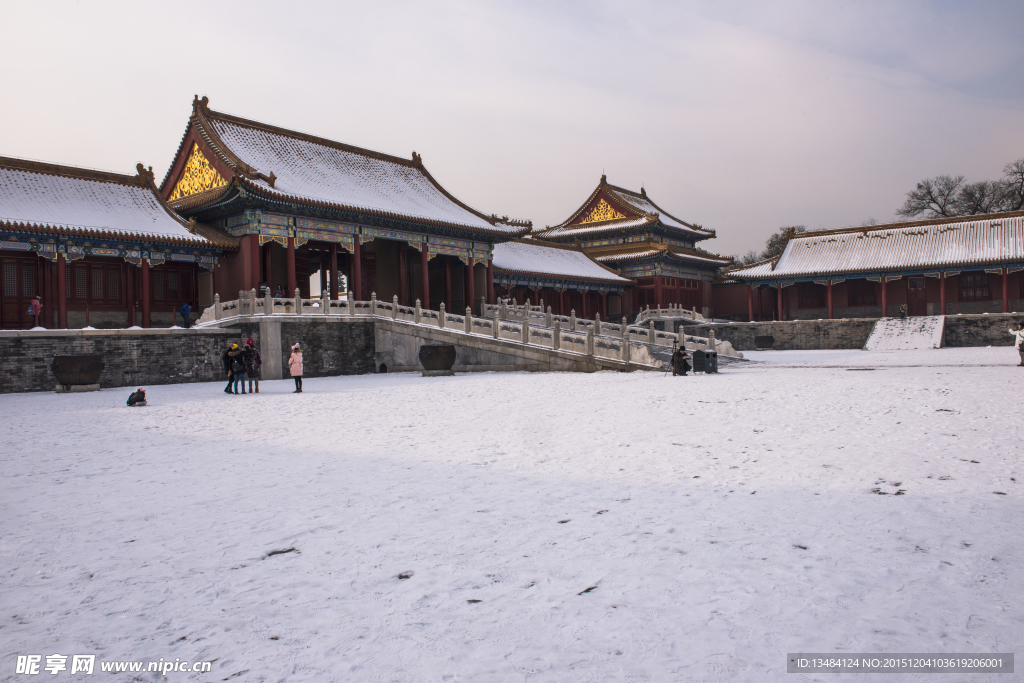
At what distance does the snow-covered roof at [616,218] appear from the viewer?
4259 centimetres

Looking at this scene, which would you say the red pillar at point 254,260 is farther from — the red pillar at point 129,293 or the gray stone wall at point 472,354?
the gray stone wall at point 472,354

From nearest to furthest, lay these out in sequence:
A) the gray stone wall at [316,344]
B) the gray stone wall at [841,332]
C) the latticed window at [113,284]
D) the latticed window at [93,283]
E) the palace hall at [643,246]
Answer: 1. the latticed window at [93,283]
2. the gray stone wall at [316,344]
3. the latticed window at [113,284]
4. the gray stone wall at [841,332]
5. the palace hall at [643,246]

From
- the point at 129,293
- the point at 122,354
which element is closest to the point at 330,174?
the point at 129,293

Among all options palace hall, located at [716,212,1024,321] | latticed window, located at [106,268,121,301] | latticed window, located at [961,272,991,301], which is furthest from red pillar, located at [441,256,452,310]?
latticed window, located at [961,272,991,301]

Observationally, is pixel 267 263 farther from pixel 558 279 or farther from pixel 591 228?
pixel 591 228

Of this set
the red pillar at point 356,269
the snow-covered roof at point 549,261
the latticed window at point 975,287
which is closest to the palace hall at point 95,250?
the red pillar at point 356,269

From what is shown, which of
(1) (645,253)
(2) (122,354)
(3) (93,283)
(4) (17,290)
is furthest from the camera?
(1) (645,253)

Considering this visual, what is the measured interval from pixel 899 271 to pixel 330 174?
28.7 m

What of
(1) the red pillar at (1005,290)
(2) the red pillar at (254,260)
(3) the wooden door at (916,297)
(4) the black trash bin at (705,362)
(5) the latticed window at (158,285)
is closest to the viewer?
(4) the black trash bin at (705,362)

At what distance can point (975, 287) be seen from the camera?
34.2 meters

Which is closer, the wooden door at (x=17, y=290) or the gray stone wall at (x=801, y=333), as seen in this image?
the wooden door at (x=17, y=290)

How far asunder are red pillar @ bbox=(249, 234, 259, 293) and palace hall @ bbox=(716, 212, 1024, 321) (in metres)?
26.8

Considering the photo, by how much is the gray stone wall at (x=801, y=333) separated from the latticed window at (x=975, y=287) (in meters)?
5.95

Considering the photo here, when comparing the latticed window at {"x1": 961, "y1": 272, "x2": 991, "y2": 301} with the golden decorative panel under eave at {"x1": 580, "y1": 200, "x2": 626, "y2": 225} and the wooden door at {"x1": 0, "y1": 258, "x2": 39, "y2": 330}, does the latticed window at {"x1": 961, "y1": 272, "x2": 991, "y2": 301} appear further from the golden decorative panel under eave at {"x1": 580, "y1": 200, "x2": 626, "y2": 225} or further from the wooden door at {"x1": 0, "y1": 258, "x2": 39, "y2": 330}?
the wooden door at {"x1": 0, "y1": 258, "x2": 39, "y2": 330}
